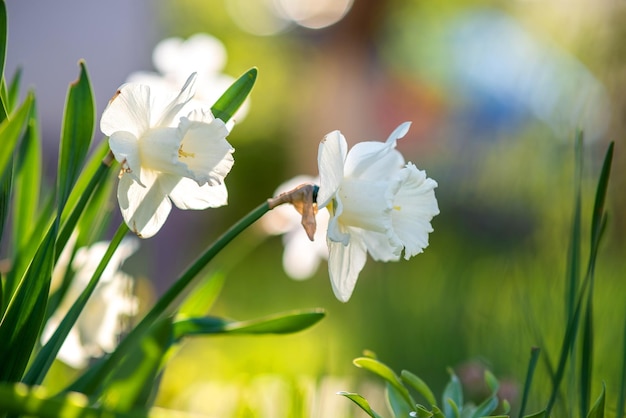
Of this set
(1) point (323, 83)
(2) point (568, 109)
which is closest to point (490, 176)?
(2) point (568, 109)

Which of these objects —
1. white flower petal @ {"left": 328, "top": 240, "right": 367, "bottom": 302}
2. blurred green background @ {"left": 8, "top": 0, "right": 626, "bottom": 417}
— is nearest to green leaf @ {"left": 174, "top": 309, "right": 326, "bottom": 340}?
white flower petal @ {"left": 328, "top": 240, "right": 367, "bottom": 302}

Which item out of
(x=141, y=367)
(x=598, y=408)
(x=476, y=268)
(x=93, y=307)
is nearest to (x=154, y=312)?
(x=141, y=367)

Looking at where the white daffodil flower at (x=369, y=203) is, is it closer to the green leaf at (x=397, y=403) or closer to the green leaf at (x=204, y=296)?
the green leaf at (x=397, y=403)

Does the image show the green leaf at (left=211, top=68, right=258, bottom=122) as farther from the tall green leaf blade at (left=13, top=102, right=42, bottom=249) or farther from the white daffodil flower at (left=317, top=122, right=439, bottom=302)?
the tall green leaf blade at (left=13, top=102, right=42, bottom=249)

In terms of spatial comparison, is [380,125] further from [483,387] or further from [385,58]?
[483,387]

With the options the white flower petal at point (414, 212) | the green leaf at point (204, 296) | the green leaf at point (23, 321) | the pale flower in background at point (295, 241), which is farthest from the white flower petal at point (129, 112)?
the pale flower in background at point (295, 241)

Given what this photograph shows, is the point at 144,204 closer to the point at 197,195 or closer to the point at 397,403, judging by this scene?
the point at 197,195
